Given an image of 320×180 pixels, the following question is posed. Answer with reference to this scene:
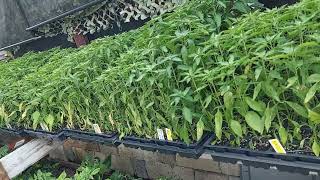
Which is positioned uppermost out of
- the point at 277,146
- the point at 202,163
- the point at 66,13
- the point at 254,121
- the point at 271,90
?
the point at 66,13

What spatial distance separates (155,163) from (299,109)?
1.85 m

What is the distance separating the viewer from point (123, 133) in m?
2.18

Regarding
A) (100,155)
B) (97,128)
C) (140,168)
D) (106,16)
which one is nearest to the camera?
(97,128)

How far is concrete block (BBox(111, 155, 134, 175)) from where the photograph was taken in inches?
128

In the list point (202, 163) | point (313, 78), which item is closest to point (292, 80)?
point (313, 78)

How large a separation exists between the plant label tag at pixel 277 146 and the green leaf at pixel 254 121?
8 centimetres

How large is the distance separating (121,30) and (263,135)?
248cm

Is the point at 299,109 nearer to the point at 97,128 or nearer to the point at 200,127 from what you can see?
the point at 200,127

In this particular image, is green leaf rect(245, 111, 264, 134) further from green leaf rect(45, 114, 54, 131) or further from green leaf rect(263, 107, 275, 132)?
green leaf rect(45, 114, 54, 131)

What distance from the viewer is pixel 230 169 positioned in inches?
96.7

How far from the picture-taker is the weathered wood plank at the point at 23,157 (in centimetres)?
283

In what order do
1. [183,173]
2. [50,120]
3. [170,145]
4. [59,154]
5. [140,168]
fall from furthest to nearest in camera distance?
1. [59,154]
2. [140,168]
3. [183,173]
4. [50,120]
5. [170,145]

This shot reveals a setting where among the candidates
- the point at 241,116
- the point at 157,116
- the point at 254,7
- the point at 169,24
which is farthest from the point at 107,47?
the point at 241,116

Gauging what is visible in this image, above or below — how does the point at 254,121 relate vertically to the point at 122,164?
above
